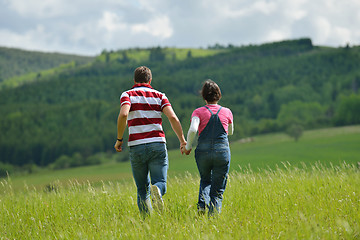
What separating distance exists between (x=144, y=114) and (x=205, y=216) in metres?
1.63

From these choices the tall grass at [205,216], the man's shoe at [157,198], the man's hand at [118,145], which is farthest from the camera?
the man's hand at [118,145]

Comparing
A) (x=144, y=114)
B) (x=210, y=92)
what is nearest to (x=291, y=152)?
(x=210, y=92)

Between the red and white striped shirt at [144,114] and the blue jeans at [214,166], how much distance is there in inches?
23.6

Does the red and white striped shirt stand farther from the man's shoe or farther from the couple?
the man's shoe

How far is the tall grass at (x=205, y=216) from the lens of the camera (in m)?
3.78

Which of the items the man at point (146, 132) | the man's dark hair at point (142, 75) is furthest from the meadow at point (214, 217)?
the man's dark hair at point (142, 75)

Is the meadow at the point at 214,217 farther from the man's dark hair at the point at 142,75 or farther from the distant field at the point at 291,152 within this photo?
the distant field at the point at 291,152

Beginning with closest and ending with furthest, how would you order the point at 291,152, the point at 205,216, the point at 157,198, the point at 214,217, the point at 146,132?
the point at 214,217
the point at 205,216
the point at 157,198
the point at 146,132
the point at 291,152

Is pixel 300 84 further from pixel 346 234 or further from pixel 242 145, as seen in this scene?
pixel 346 234

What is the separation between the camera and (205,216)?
4.58m

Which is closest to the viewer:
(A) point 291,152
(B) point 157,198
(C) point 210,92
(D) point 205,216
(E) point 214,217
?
(E) point 214,217

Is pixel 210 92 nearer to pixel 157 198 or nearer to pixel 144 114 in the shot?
pixel 144 114

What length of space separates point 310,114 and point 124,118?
6228 inches

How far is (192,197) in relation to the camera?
5.88 metres
